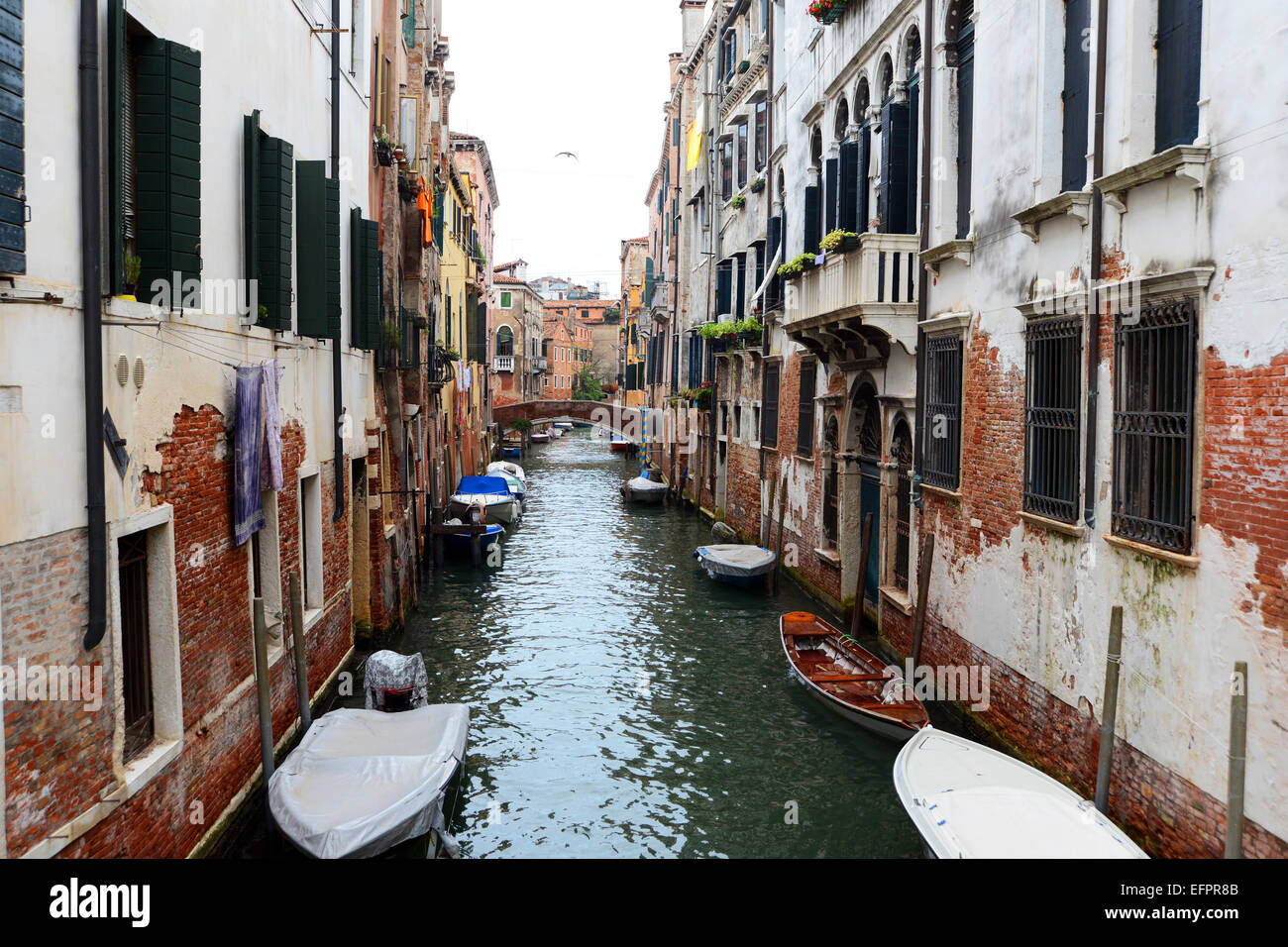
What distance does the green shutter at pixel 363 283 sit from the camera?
11.0 m

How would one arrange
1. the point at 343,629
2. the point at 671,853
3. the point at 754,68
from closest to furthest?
the point at 671,853, the point at 343,629, the point at 754,68

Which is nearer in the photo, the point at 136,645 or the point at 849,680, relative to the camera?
the point at 136,645

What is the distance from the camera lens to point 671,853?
7.34 m

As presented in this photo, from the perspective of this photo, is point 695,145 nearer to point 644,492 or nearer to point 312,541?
point 644,492

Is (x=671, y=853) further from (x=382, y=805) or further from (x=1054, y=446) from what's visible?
(x=1054, y=446)

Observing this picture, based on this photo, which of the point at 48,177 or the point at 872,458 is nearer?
the point at 48,177

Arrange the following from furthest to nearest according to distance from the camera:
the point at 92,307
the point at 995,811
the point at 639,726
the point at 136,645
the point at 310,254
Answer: the point at 639,726
the point at 310,254
the point at 995,811
the point at 136,645
the point at 92,307

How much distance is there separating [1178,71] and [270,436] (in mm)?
6446

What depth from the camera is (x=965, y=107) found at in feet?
31.6

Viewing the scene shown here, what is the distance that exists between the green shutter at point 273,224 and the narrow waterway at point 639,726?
4222 mm

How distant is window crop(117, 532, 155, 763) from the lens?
215 inches

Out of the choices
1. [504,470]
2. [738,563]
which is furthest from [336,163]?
[504,470]

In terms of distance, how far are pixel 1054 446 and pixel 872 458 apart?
4.91 metres

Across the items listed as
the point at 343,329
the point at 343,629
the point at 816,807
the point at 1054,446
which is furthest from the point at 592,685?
the point at 1054,446
